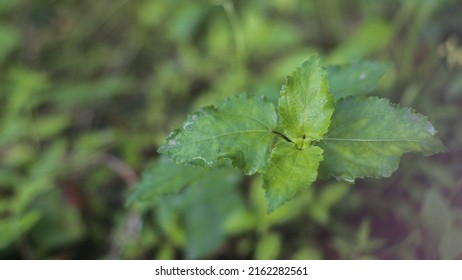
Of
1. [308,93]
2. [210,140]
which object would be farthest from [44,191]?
[308,93]

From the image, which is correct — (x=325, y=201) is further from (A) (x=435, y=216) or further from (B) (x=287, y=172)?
(B) (x=287, y=172)

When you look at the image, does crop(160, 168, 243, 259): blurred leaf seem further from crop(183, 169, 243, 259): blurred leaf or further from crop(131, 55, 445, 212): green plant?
crop(131, 55, 445, 212): green plant

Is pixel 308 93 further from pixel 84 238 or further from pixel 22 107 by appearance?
pixel 22 107

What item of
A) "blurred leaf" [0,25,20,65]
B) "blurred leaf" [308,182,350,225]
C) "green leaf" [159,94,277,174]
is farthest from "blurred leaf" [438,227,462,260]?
"blurred leaf" [0,25,20,65]

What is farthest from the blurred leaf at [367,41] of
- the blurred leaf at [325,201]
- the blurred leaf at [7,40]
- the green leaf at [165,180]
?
the blurred leaf at [7,40]

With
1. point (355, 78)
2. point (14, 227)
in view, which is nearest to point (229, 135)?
point (355, 78)

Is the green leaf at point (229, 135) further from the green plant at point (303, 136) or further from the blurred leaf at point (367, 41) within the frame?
the blurred leaf at point (367, 41)
